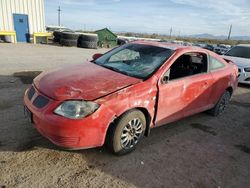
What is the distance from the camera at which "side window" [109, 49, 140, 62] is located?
4306mm

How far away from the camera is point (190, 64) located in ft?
15.5

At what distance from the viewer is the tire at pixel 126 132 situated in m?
3.15

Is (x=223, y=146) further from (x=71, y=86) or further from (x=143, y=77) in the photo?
(x=71, y=86)

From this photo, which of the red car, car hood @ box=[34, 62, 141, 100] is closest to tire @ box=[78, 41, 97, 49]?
the red car

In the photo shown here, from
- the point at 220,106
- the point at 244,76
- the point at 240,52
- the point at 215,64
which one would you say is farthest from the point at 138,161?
the point at 240,52

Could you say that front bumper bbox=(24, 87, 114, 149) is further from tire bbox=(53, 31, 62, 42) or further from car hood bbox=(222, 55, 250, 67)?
tire bbox=(53, 31, 62, 42)

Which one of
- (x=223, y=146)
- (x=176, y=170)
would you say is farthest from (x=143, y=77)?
(x=223, y=146)

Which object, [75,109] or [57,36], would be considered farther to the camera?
[57,36]

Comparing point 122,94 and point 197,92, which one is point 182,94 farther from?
point 122,94

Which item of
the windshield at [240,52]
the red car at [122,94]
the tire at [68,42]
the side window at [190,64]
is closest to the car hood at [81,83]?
the red car at [122,94]

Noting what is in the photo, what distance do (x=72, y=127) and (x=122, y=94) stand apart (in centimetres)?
77

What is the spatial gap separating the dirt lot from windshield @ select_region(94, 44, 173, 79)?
117 cm

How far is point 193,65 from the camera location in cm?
467

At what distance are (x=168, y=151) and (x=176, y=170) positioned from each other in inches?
19.0
